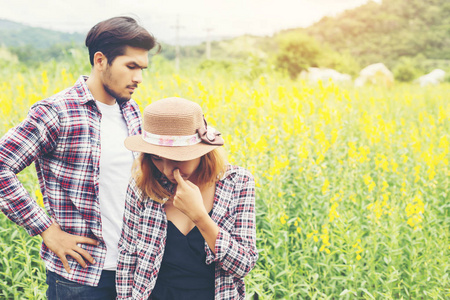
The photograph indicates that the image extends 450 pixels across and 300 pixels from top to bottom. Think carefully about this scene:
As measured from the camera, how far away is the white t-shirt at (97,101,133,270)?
1680 mm

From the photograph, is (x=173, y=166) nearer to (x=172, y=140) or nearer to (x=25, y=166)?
(x=172, y=140)

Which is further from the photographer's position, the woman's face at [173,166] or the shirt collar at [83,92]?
the shirt collar at [83,92]

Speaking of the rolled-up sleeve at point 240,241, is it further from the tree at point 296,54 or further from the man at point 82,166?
the tree at point 296,54

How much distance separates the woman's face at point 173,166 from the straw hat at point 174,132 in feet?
0.20

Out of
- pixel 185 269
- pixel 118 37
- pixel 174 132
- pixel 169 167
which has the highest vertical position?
pixel 118 37

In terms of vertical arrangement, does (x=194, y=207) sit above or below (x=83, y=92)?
below

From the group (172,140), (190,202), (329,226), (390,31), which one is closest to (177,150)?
(172,140)

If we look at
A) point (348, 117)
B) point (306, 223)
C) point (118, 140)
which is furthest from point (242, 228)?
point (348, 117)

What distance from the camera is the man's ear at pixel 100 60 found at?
174 cm

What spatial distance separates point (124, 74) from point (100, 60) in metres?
0.13

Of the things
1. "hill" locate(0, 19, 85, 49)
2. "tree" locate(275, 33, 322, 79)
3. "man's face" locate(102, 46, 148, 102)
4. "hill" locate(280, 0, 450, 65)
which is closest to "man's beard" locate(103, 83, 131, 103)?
"man's face" locate(102, 46, 148, 102)

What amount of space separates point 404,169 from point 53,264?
310cm

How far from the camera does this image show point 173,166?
1.31m

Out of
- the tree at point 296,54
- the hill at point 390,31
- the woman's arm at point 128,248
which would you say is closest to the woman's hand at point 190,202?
the woman's arm at point 128,248
